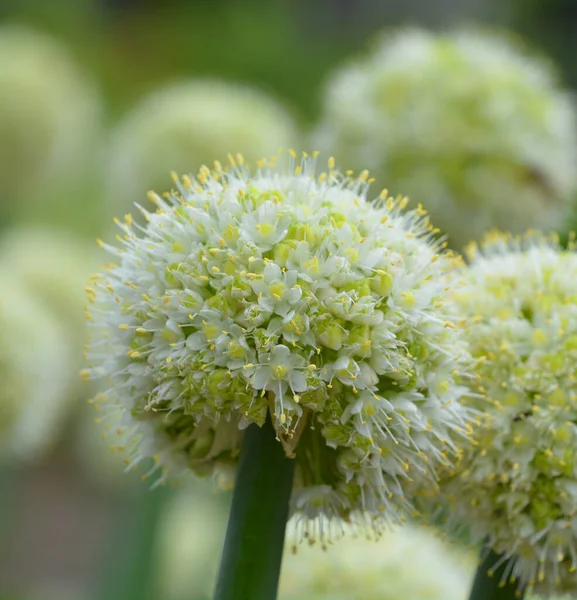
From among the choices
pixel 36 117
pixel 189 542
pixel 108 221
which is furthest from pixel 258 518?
pixel 36 117

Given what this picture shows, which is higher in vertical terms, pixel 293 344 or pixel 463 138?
pixel 463 138

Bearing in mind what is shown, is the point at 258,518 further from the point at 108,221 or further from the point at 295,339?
the point at 108,221

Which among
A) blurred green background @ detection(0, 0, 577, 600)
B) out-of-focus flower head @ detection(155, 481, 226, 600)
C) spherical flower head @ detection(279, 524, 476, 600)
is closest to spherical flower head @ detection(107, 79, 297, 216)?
blurred green background @ detection(0, 0, 577, 600)

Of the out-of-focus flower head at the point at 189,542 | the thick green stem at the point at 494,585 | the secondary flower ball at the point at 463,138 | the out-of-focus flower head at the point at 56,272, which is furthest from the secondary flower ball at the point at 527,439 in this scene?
the out-of-focus flower head at the point at 56,272

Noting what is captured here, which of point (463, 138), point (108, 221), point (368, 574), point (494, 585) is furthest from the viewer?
point (108, 221)

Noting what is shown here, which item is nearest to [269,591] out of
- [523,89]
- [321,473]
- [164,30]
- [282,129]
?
[321,473]

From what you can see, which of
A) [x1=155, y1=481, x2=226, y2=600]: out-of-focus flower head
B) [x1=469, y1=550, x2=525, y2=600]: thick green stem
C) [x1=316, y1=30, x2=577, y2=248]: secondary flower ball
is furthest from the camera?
[x1=155, y1=481, x2=226, y2=600]: out-of-focus flower head

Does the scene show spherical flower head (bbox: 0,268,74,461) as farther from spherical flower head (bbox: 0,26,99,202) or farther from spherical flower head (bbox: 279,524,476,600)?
spherical flower head (bbox: 279,524,476,600)

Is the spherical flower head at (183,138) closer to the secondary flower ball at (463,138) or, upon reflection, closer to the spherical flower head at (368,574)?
the secondary flower ball at (463,138)
